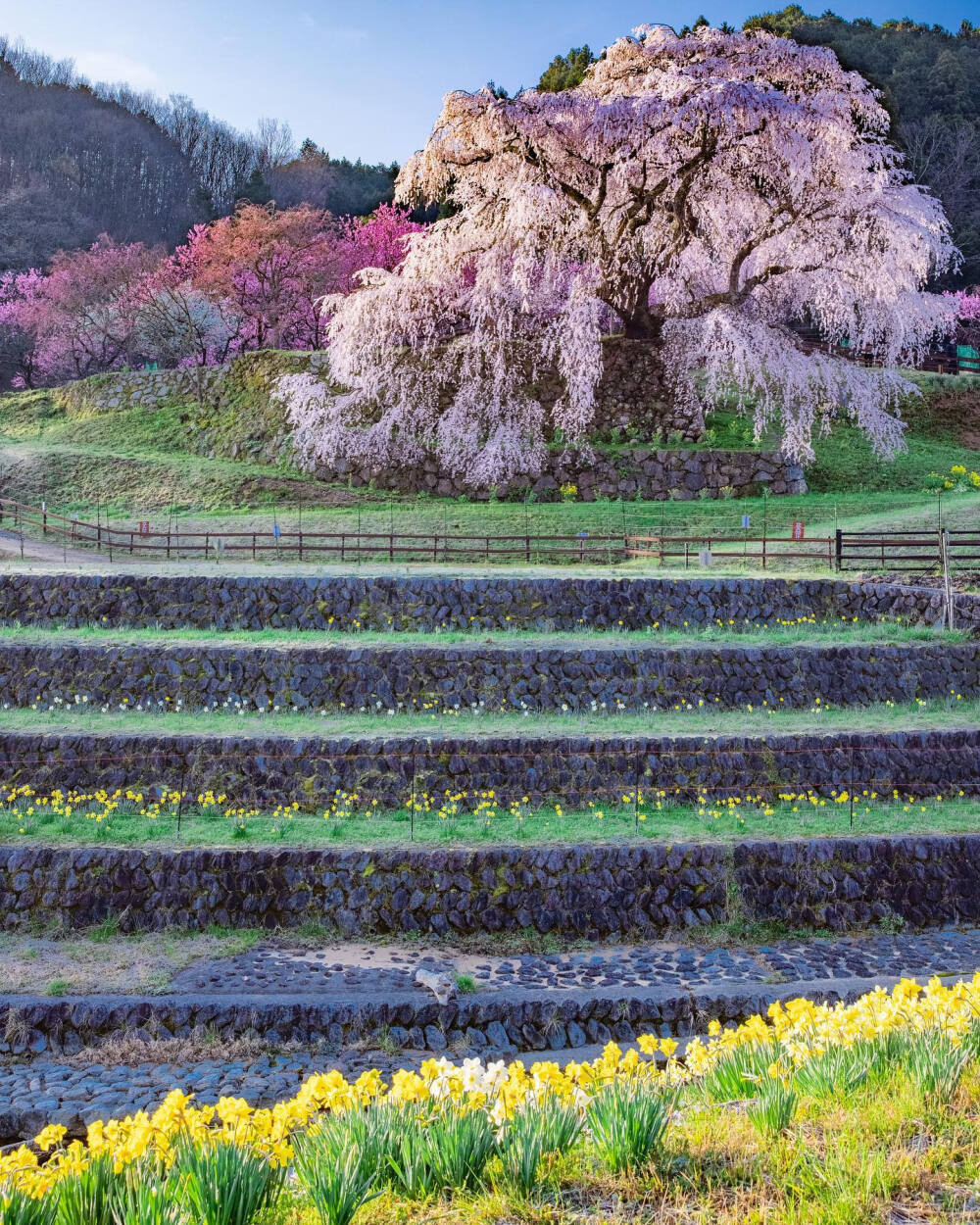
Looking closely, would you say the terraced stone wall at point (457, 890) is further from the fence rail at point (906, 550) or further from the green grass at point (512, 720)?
the fence rail at point (906, 550)

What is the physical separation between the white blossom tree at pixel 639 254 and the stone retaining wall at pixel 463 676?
13820 millimetres

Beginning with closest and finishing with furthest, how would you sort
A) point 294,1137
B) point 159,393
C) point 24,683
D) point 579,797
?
point 294,1137 → point 579,797 → point 24,683 → point 159,393

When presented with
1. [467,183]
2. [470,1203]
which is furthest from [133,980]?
[467,183]

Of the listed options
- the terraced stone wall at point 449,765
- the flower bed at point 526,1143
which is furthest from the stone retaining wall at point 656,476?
the flower bed at point 526,1143

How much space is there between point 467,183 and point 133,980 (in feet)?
87.6

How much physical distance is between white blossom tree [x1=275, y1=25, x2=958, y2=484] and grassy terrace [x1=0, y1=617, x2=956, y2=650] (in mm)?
11921

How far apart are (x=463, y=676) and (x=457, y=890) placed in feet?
18.3

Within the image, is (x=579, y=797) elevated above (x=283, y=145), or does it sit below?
below

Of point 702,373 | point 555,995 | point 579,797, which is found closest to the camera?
point 555,995

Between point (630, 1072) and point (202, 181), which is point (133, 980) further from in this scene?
point (202, 181)

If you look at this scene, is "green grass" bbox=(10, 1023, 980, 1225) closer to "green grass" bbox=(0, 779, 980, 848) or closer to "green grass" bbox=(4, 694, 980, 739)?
"green grass" bbox=(0, 779, 980, 848)

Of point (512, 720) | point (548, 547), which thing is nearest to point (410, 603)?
point (512, 720)

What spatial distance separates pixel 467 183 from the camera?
3144cm

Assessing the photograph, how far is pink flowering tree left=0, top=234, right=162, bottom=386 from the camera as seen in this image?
154 feet
